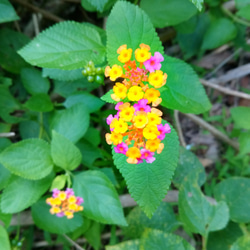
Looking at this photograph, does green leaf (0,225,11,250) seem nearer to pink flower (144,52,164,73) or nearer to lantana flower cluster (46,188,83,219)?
lantana flower cluster (46,188,83,219)

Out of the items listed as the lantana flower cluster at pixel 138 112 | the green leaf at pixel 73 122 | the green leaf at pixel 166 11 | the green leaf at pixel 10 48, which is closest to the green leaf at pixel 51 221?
the green leaf at pixel 73 122

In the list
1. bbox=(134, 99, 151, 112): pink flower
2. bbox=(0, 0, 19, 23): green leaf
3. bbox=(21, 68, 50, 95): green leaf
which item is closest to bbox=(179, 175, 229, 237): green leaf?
bbox=(134, 99, 151, 112): pink flower

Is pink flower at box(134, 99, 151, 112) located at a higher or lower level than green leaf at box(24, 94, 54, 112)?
higher

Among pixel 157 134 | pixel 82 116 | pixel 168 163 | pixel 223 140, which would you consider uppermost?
pixel 157 134

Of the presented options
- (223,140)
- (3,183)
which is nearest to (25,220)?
(3,183)

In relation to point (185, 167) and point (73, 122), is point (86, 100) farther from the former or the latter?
point (185, 167)

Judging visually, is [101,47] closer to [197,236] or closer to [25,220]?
[25,220]

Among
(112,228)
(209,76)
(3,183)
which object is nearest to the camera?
(3,183)
